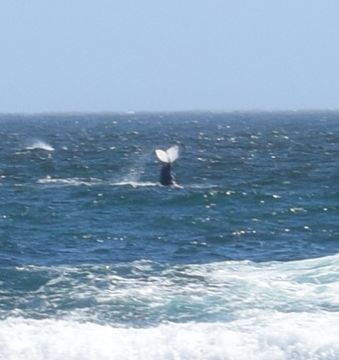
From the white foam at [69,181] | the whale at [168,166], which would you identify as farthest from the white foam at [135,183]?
the white foam at [69,181]

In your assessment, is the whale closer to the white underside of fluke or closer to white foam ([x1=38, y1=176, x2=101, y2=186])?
the white underside of fluke

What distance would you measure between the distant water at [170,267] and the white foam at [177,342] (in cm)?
2

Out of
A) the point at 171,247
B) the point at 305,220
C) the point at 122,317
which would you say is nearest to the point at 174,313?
the point at 122,317

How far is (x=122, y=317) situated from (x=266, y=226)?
11.8 meters

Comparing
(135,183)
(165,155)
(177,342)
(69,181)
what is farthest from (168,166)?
(177,342)

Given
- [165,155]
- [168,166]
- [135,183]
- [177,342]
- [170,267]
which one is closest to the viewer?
[177,342]

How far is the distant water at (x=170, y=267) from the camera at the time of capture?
16406 mm

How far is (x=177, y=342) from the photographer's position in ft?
53.7

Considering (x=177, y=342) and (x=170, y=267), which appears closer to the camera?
(x=177, y=342)

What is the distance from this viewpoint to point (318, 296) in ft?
63.9

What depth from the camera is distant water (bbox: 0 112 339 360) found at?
16406 millimetres

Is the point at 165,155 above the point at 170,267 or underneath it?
above

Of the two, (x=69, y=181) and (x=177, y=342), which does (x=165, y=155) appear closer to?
(x=69, y=181)

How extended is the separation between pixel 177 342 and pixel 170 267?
657 centimetres
